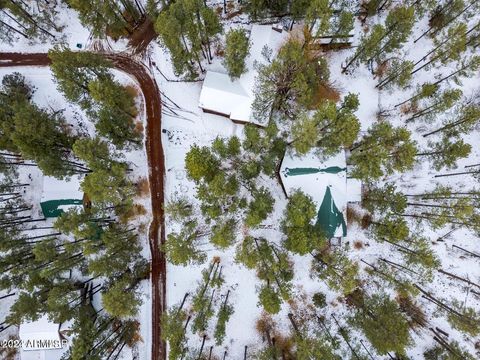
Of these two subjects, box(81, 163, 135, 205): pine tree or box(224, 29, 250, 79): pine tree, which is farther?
box(224, 29, 250, 79): pine tree

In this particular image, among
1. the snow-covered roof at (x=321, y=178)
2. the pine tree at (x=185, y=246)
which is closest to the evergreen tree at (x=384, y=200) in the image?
the snow-covered roof at (x=321, y=178)

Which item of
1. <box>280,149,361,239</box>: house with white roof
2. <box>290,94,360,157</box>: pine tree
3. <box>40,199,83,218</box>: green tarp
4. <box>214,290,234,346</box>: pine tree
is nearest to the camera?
<box>290,94,360,157</box>: pine tree

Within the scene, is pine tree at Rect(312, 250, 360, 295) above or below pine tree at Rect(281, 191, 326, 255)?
below

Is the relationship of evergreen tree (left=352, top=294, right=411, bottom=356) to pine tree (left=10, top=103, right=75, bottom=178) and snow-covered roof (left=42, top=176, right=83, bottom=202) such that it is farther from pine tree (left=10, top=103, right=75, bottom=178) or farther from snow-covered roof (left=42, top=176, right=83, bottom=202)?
pine tree (left=10, top=103, right=75, bottom=178)

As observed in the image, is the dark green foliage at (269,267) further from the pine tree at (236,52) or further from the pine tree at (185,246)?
the pine tree at (236,52)

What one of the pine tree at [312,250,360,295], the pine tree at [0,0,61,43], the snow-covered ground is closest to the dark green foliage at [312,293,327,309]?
the snow-covered ground

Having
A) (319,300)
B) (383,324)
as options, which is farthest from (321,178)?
(383,324)
